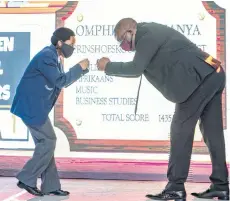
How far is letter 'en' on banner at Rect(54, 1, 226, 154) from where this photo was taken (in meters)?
3.93

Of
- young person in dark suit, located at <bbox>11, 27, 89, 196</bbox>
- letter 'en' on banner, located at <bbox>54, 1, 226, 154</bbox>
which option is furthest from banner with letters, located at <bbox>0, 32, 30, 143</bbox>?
young person in dark suit, located at <bbox>11, 27, 89, 196</bbox>

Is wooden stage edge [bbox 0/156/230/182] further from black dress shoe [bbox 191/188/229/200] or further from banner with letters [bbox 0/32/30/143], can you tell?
black dress shoe [bbox 191/188/229/200]

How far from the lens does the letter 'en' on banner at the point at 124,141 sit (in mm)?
3928

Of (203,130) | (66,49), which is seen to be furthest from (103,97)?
(203,130)

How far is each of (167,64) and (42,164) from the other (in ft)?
3.87

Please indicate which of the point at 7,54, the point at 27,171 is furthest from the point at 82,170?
the point at 7,54

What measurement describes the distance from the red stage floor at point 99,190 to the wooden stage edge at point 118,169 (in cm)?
8

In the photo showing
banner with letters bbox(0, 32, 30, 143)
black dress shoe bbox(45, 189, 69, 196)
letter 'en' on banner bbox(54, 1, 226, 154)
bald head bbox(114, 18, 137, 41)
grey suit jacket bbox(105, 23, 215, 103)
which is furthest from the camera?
banner with letters bbox(0, 32, 30, 143)

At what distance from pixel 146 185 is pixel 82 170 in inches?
25.0

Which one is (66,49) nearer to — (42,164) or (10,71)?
(42,164)

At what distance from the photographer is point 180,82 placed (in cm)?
297

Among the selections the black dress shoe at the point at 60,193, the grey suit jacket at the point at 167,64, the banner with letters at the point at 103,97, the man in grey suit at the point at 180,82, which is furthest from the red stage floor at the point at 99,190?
the grey suit jacket at the point at 167,64

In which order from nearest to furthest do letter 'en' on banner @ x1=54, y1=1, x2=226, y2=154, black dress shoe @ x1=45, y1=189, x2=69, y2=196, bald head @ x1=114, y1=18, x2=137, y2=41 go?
1. bald head @ x1=114, y1=18, x2=137, y2=41
2. black dress shoe @ x1=45, y1=189, x2=69, y2=196
3. letter 'en' on banner @ x1=54, y1=1, x2=226, y2=154

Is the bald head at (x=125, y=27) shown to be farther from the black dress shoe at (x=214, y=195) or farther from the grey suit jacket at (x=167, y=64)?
the black dress shoe at (x=214, y=195)
